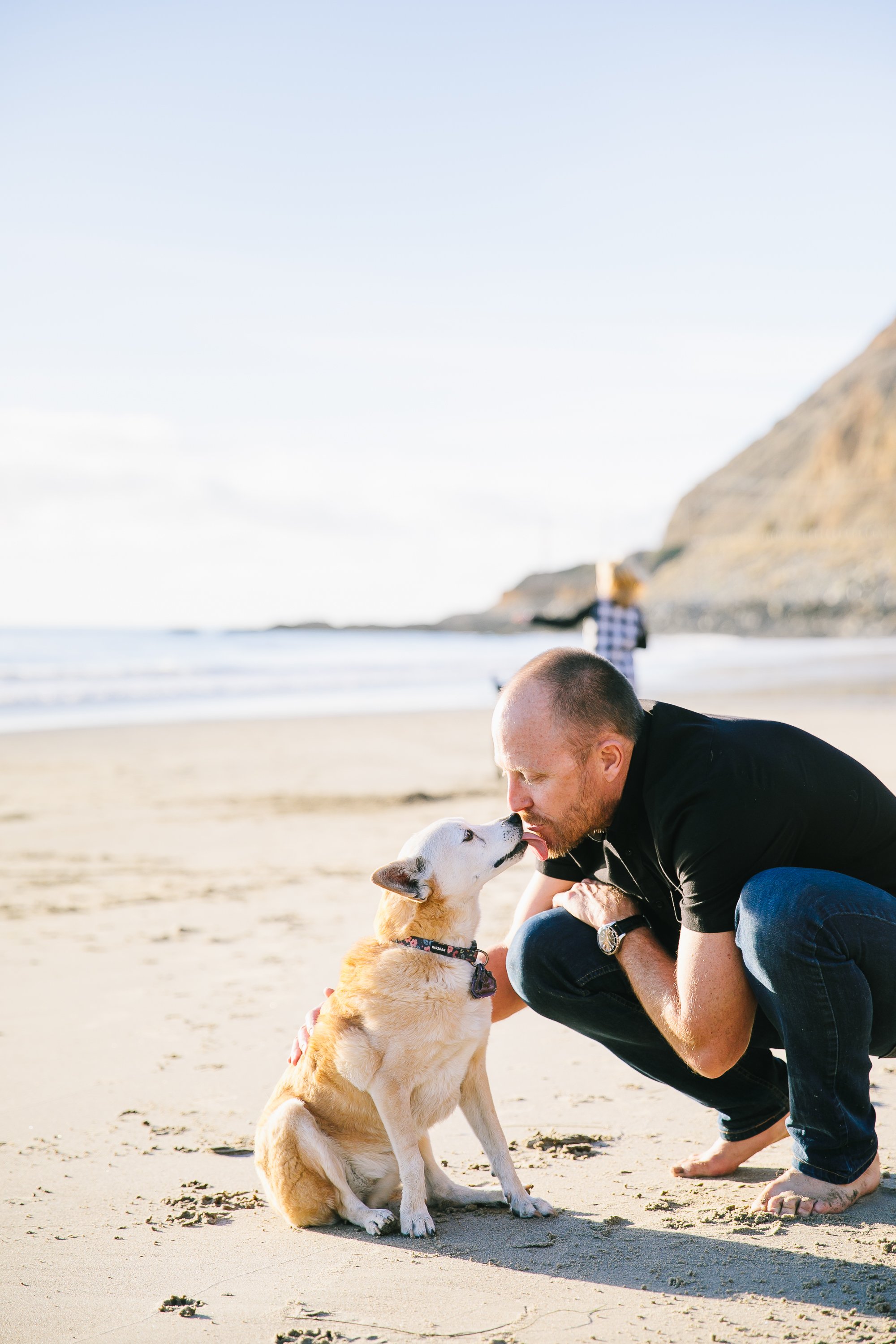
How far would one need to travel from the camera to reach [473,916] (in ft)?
9.73

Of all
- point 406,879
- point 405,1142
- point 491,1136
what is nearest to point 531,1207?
point 491,1136

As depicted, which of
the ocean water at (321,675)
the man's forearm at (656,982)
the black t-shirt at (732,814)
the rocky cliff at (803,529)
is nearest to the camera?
the black t-shirt at (732,814)

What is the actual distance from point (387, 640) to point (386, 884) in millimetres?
46185

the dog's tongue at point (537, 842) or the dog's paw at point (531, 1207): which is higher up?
the dog's tongue at point (537, 842)

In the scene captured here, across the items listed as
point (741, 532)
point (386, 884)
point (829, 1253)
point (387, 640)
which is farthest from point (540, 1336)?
point (741, 532)

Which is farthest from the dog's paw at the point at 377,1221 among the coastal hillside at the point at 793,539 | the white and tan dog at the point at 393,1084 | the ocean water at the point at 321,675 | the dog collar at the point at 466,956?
the coastal hillside at the point at 793,539

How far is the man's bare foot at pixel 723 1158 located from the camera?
9.20 feet

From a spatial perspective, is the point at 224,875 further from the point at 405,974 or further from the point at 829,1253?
the point at 829,1253

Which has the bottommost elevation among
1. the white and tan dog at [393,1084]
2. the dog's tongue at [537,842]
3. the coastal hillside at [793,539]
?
the white and tan dog at [393,1084]

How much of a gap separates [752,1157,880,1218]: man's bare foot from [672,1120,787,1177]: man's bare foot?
0.75ft

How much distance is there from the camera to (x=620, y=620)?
8.48 m

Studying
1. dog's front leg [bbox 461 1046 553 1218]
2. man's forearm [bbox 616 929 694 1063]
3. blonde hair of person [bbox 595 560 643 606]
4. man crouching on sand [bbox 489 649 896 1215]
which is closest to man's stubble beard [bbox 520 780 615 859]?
man crouching on sand [bbox 489 649 896 1215]

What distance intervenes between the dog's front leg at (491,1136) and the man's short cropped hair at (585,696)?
893 millimetres

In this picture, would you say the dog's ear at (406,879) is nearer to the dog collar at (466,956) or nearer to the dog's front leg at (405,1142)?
the dog collar at (466,956)
